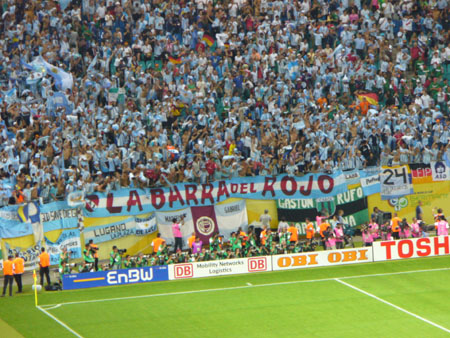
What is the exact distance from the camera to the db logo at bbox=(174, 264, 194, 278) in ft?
106

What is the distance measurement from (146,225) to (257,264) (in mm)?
5207

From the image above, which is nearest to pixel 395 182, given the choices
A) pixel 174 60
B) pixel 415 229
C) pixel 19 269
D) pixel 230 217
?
pixel 415 229

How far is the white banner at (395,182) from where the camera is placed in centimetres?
3875

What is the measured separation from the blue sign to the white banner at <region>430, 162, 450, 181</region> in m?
14.2

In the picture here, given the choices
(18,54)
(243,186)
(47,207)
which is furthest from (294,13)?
(47,207)

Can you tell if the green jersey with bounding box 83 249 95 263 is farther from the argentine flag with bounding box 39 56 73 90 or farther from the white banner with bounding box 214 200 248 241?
the argentine flag with bounding box 39 56 73 90

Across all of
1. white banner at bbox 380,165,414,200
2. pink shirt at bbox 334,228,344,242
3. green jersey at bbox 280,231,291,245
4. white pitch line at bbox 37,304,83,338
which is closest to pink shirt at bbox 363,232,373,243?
pink shirt at bbox 334,228,344,242

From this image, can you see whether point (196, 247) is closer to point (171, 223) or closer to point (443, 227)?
point (171, 223)

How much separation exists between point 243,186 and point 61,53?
1071 centimetres

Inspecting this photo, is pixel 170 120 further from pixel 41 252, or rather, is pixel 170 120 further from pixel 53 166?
pixel 41 252

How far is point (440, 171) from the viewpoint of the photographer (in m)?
39.2

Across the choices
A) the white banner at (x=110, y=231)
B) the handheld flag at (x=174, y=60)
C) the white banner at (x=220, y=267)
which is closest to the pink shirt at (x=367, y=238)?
the white banner at (x=220, y=267)

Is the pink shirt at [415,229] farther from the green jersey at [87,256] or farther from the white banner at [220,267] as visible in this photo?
the green jersey at [87,256]

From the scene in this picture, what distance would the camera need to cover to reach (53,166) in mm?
34781
